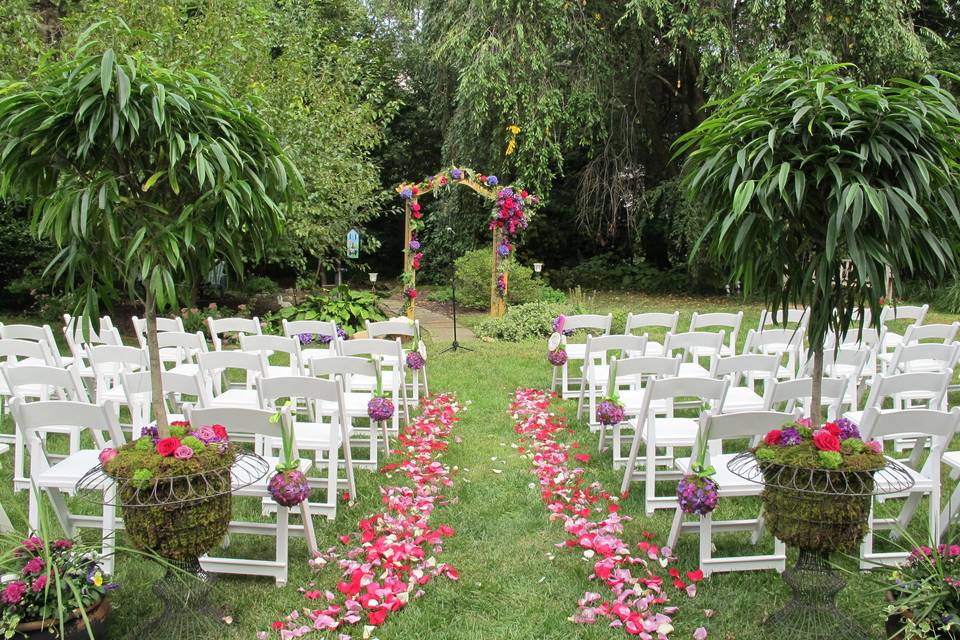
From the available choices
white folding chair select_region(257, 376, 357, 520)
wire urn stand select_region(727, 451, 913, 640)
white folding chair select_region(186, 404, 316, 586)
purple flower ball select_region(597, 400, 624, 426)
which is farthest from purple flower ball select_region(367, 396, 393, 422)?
wire urn stand select_region(727, 451, 913, 640)

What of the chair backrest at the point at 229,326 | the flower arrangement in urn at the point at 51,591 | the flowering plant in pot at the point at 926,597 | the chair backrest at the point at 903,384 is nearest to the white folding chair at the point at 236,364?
the chair backrest at the point at 229,326

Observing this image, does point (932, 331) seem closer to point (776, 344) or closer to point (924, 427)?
point (776, 344)

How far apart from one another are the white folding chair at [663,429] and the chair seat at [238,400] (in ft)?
7.86

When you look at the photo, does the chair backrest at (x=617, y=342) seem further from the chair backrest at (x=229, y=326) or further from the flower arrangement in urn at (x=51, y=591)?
the flower arrangement in urn at (x=51, y=591)

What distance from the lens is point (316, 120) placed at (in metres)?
9.25

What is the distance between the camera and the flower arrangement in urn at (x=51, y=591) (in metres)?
2.34

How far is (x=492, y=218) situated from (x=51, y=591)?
9290 mm

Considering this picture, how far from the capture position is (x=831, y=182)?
2674mm

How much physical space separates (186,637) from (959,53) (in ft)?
50.7

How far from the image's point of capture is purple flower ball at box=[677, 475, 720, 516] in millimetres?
2885

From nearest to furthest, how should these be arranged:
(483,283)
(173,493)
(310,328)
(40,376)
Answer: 1. (173,493)
2. (40,376)
3. (310,328)
4. (483,283)

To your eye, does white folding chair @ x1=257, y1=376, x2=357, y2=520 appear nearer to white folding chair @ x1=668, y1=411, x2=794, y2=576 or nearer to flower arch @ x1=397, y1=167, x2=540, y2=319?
white folding chair @ x1=668, y1=411, x2=794, y2=576

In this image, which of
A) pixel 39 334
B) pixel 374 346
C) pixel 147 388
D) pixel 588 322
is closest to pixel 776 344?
pixel 588 322

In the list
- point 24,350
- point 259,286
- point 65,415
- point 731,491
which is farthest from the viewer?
point 259,286
